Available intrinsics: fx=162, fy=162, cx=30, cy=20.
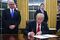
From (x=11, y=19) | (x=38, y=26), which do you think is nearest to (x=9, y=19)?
(x=11, y=19)

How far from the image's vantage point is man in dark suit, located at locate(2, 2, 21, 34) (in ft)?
12.9

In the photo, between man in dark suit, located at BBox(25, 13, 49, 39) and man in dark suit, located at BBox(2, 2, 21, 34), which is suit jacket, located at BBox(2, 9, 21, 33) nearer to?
man in dark suit, located at BBox(2, 2, 21, 34)

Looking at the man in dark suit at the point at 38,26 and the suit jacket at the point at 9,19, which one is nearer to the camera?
the man in dark suit at the point at 38,26

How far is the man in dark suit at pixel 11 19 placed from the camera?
3939 millimetres

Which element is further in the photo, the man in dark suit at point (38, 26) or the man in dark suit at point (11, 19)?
the man in dark suit at point (11, 19)

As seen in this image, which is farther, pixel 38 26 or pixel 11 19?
pixel 11 19

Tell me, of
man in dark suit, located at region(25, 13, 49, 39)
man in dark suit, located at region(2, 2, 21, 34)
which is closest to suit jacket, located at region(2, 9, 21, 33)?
man in dark suit, located at region(2, 2, 21, 34)

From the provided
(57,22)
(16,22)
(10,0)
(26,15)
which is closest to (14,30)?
(16,22)

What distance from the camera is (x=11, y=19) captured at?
3.98 m

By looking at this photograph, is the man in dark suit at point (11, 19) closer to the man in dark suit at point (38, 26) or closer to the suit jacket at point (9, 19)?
the suit jacket at point (9, 19)

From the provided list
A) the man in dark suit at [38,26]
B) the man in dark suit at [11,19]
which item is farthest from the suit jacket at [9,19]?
the man in dark suit at [38,26]

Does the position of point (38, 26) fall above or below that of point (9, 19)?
below

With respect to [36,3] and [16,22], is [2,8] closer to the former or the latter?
[16,22]

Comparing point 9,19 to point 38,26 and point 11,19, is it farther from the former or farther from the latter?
point 38,26
